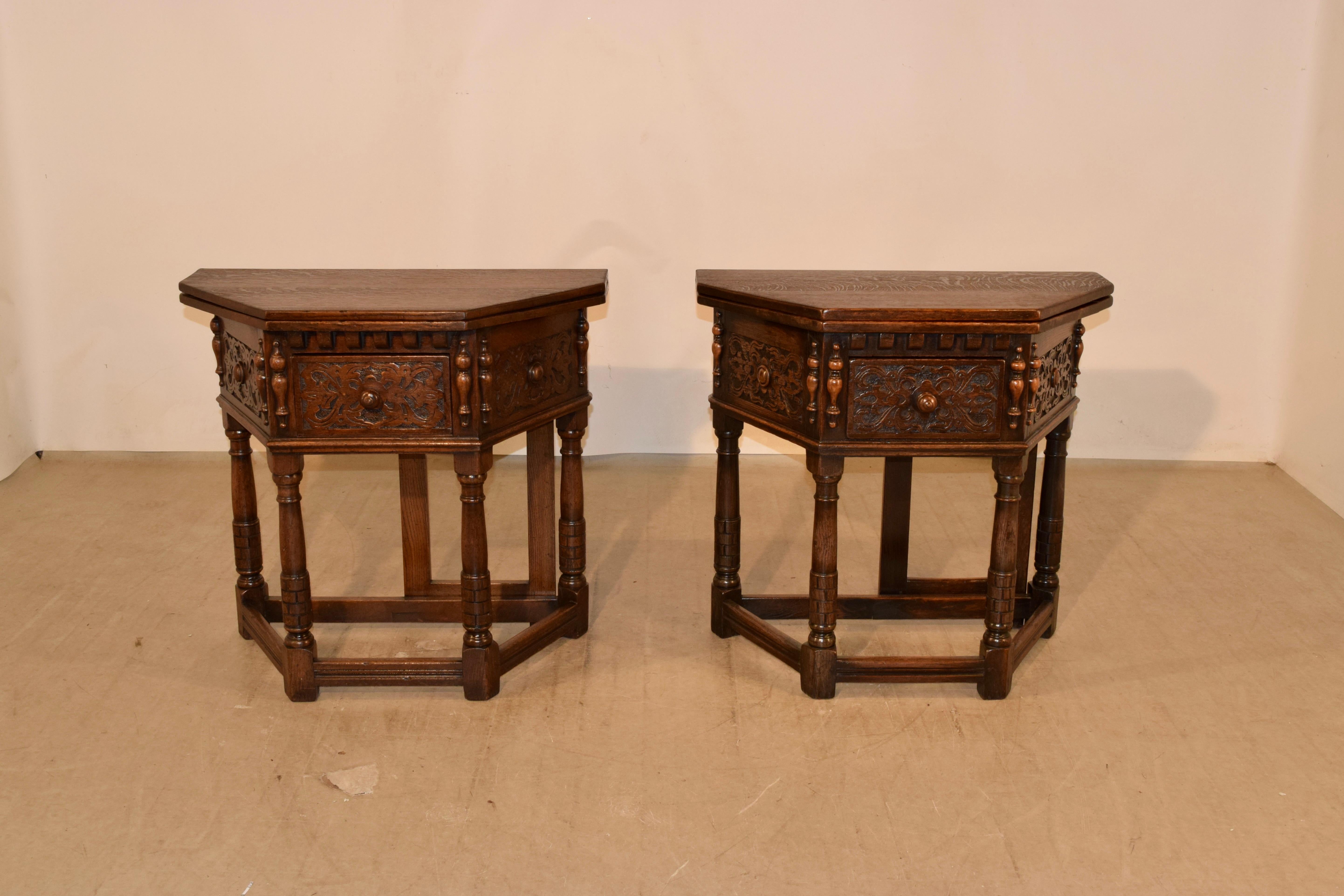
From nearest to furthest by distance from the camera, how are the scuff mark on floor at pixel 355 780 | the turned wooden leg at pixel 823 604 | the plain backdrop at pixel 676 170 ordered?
the scuff mark on floor at pixel 355 780, the turned wooden leg at pixel 823 604, the plain backdrop at pixel 676 170

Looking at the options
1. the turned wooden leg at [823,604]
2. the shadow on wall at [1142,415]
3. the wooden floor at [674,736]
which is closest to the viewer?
the wooden floor at [674,736]

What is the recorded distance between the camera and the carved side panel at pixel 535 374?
2.95 metres

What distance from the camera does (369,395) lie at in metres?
2.81

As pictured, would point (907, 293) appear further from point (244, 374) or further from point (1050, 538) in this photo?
point (244, 374)

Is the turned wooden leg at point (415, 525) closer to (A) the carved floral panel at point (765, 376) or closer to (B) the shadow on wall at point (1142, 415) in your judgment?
(A) the carved floral panel at point (765, 376)

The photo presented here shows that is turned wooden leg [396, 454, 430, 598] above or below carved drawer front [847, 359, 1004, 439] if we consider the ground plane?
below

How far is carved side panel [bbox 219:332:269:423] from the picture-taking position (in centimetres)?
287

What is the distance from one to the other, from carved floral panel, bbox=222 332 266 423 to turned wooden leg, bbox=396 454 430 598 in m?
0.47

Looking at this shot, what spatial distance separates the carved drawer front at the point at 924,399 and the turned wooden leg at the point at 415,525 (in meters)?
1.24

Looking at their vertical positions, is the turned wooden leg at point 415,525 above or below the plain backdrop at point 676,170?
below

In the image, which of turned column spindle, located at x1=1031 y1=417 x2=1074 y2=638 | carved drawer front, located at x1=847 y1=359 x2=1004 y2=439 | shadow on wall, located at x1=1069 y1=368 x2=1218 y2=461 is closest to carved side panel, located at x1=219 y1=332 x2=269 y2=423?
carved drawer front, located at x1=847 y1=359 x2=1004 y2=439

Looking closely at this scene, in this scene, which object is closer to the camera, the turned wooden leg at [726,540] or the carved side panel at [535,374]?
the carved side panel at [535,374]

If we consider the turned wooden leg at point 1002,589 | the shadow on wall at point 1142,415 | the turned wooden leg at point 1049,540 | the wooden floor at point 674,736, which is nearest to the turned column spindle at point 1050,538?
the turned wooden leg at point 1049,540

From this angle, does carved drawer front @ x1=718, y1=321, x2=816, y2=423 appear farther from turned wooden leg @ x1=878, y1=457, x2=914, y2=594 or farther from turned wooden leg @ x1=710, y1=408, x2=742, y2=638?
turned wooden leg @ x1=878, y1=457, x2=914, y2=594
